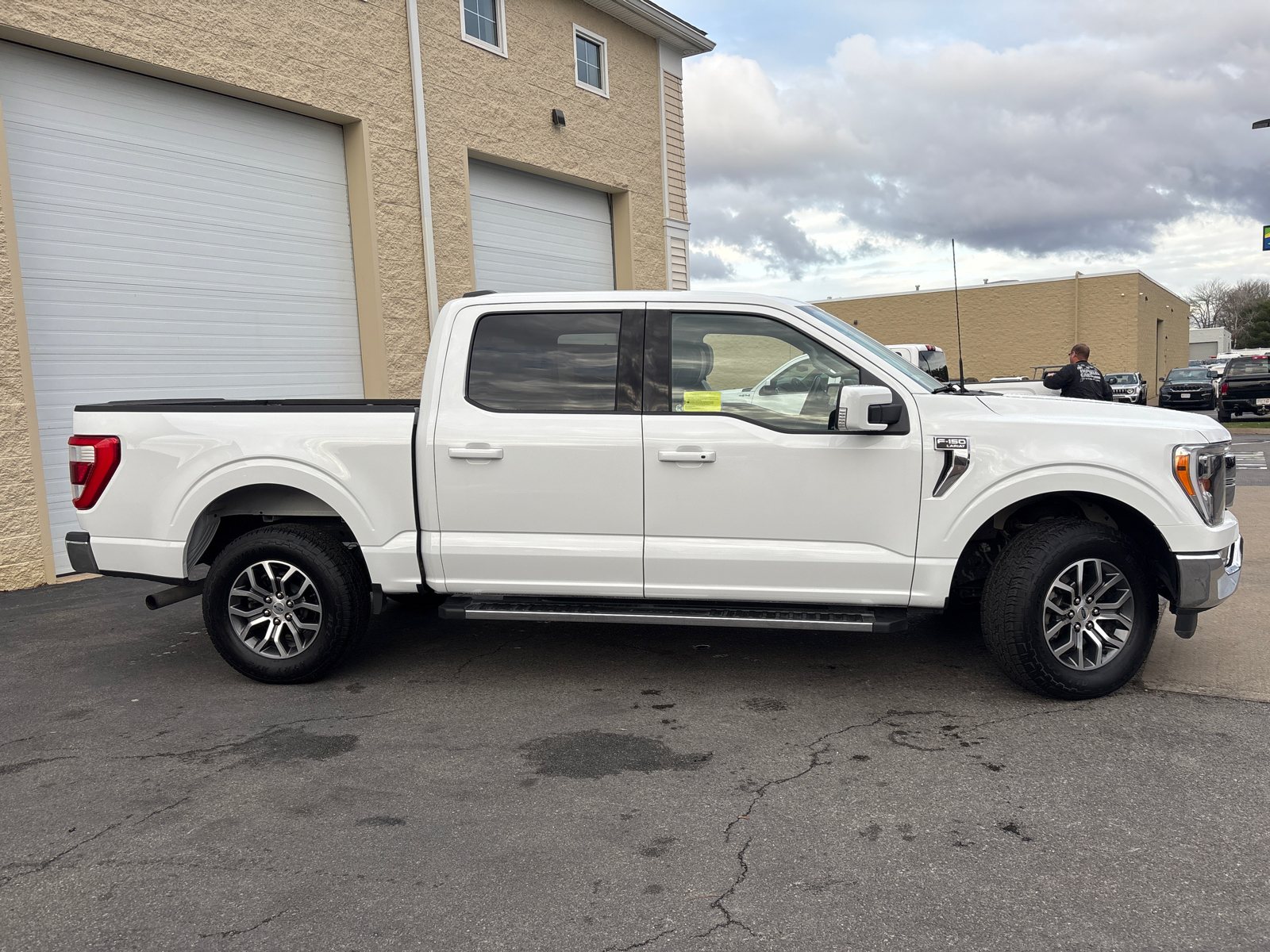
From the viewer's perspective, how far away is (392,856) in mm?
3188

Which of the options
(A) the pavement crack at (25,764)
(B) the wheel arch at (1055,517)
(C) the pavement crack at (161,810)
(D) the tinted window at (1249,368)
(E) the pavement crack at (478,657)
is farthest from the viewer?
(D) the tinted window at (1249,368)

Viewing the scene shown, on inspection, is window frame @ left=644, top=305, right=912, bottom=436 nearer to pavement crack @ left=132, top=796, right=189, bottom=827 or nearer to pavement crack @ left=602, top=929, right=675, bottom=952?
pavement crack @ left=602, top=929, right=675, bottom=952

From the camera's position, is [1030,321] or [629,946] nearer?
[629,946]

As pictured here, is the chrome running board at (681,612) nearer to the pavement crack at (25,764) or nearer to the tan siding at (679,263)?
the pavement crack at (25,764)

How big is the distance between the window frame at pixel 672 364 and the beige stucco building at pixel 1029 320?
122 ft


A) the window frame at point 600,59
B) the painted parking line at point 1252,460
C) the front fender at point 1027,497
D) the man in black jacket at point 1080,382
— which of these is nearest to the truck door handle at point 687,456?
the front fender at point 1027,497

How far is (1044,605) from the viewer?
4.36 m

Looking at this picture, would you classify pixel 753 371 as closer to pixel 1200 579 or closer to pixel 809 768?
pixel 809 768

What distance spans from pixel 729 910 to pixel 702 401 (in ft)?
8.07

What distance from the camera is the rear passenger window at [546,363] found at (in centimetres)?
477

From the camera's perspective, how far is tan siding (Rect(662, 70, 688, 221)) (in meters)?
15.2

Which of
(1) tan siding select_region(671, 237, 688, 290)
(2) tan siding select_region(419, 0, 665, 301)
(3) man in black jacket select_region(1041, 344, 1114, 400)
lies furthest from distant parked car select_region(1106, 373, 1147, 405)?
(3) man in black jacket select_region(1041, 344, 1114, 400)

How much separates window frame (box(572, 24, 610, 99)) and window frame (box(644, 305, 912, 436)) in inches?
390

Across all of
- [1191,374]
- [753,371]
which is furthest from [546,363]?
[1191,374]
